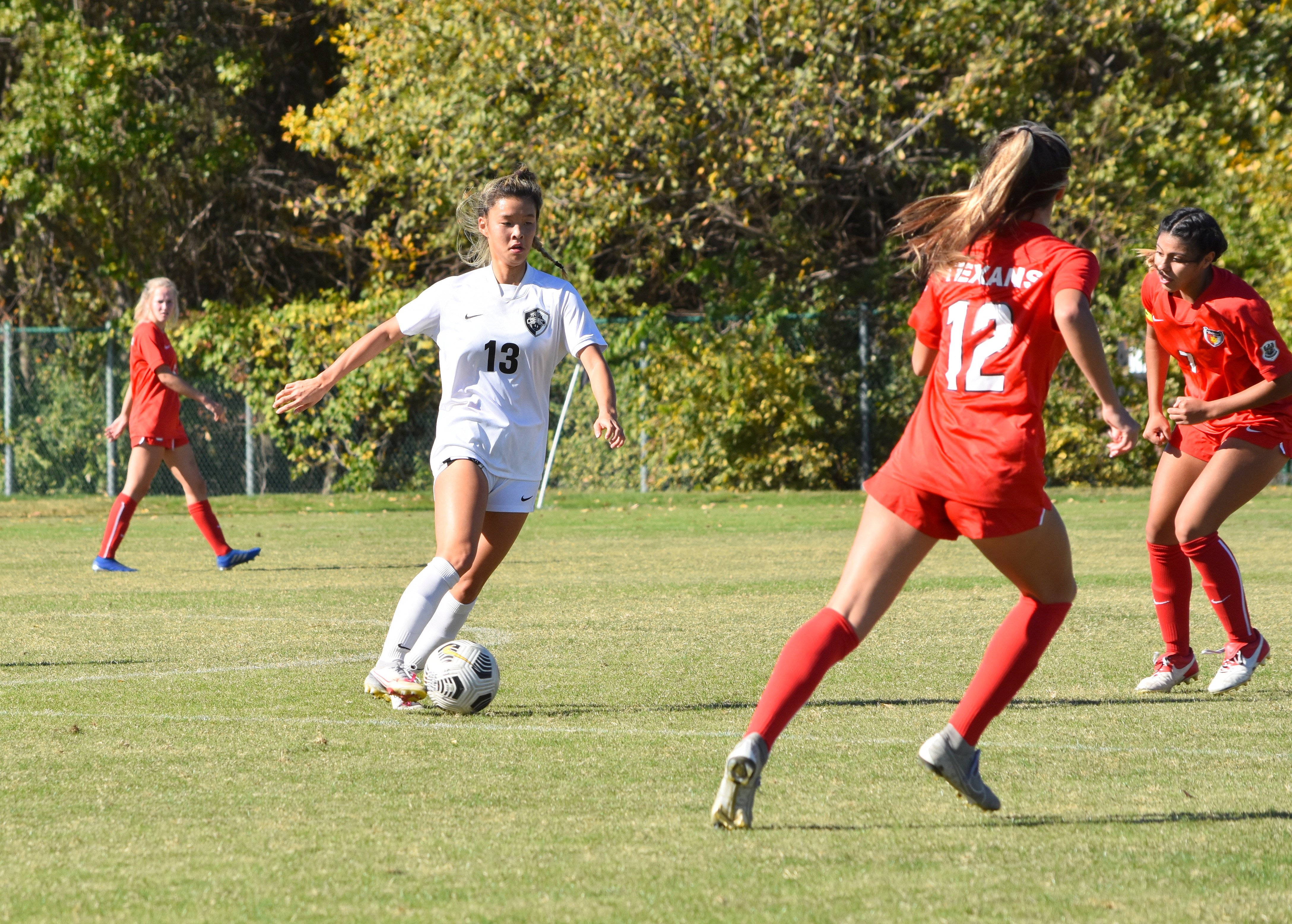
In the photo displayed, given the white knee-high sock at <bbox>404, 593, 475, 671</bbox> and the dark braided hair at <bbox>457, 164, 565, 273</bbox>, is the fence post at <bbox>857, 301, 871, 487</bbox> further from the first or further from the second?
the white knee-high sock at <bbox>404, 593, 475, 671</bbox>

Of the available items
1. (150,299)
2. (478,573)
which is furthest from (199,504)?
(478,573)

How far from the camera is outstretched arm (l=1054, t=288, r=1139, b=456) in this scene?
4234mm

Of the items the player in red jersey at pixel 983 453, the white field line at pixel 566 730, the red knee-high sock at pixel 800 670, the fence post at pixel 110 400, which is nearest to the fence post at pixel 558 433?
the fence post at pixel 110 400

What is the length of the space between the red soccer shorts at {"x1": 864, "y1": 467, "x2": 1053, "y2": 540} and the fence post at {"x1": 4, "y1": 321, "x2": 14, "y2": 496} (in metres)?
20.6

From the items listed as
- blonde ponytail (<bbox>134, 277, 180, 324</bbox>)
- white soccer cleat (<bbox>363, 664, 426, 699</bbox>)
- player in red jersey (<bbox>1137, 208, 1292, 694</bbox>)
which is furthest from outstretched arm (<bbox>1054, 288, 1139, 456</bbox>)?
blonde ponytail (<bbox>134, 277, 180, 324</bbox>)

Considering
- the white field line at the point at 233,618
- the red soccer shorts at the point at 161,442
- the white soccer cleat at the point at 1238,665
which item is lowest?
the white field line at the point at 233,618

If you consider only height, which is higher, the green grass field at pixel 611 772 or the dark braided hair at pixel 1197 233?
the dark braided hair at pixel 1197 233

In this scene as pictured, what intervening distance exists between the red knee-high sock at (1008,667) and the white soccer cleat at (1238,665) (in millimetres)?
2547

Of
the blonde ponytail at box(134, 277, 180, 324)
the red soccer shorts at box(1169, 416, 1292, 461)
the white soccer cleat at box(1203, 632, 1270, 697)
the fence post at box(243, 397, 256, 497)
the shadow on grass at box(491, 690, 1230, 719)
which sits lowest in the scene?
the fence post at box(243, 397, 256, 497)

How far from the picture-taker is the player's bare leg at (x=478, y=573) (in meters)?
6.27

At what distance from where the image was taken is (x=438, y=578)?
6012 millimetres

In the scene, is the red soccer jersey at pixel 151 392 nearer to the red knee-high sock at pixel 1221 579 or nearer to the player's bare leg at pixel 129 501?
the player's bare leg at pixel 129 501

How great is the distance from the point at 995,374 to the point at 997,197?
0.50 m

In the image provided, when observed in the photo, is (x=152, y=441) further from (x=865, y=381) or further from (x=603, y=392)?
(x=865, y=381)
